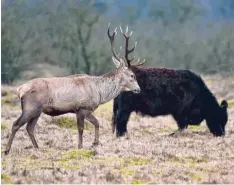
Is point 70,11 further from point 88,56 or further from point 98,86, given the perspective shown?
point 98,86

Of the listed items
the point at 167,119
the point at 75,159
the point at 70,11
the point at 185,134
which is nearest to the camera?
the point at 75,159

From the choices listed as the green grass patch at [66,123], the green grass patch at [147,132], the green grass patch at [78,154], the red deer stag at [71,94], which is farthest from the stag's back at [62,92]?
the green grass patch at [66,123]

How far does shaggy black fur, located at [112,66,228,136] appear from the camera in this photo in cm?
1658

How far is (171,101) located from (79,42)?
30.6 meters

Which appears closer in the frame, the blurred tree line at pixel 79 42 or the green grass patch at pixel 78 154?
the green grass patch at pixel 78 154

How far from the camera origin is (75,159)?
1171 centimetres

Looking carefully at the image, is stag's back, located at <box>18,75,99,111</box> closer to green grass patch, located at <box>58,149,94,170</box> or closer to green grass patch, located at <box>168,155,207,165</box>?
green grass patch, located at <box>58,149,94,170</box>

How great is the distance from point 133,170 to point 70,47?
37.1 metres

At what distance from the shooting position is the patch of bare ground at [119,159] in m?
10.1

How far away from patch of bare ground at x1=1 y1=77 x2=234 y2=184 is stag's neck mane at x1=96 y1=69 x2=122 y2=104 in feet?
3.53

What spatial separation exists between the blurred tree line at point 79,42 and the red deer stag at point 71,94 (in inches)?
1010

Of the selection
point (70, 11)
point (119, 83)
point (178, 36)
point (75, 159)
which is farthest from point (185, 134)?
point (178, 36)

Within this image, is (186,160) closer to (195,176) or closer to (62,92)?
(195,176)

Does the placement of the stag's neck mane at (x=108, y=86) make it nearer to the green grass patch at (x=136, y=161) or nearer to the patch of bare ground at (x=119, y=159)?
the patch of bare ground at (x=119, y=159)
